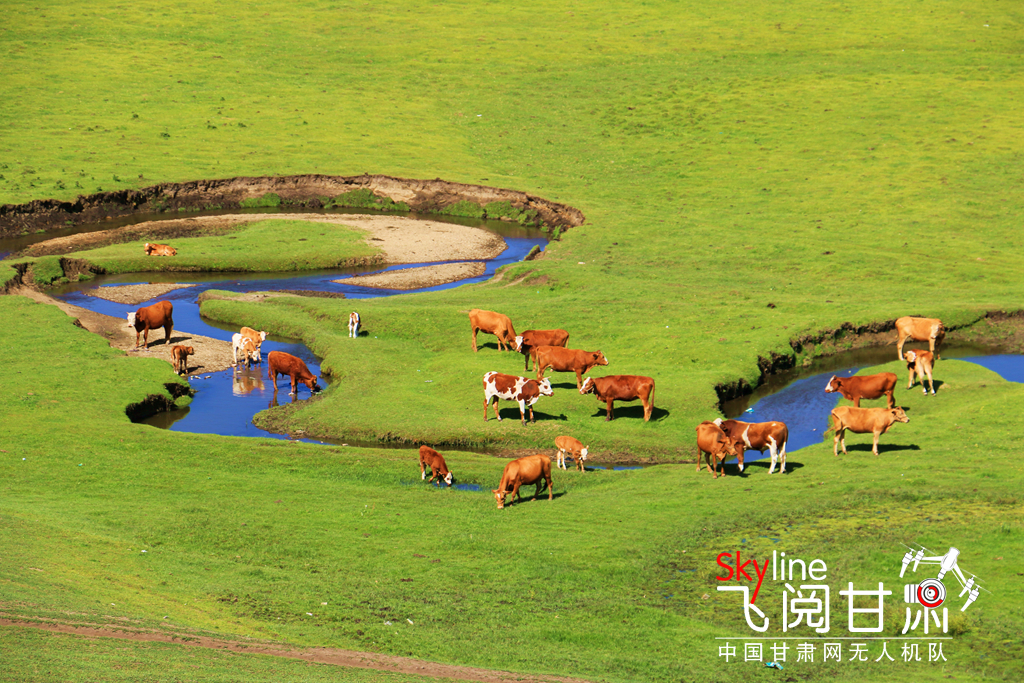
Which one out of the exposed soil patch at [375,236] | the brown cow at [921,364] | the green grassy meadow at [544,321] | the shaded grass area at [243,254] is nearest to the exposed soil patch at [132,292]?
the shaded grass area at [243,254]

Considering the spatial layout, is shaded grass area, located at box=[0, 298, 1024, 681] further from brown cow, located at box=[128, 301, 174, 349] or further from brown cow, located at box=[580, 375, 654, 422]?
brown cow, located at box=[128, 301, 174, 349]

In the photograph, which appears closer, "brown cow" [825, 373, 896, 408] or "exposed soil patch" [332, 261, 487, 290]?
"brown cow" [825, 373, 896, 408]

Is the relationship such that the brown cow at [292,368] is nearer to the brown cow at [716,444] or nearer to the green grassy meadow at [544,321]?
the green grassy meadow at [544,321]

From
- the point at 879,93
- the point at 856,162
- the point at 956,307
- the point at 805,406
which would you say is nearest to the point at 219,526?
the point at 805,406

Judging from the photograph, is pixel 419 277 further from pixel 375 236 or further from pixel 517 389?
pixel 517 389

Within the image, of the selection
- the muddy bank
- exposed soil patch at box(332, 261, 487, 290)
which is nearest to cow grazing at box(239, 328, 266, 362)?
exposed soil patch at box(332, 261, 487, 290)

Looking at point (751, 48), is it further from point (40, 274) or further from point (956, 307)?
point (40, 274)

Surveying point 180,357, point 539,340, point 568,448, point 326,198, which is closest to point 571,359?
point 539,340
